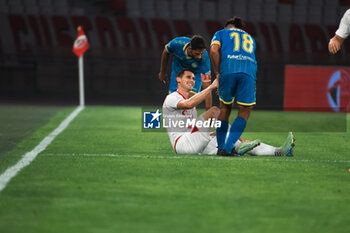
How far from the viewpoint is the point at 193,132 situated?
6.77m

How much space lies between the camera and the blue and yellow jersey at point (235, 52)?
670cm

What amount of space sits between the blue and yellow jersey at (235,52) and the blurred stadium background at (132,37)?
16520 millimetres

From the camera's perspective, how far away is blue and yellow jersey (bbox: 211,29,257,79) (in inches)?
264

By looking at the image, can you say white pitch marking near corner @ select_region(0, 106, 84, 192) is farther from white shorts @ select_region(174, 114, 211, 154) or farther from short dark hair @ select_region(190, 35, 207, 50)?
short dark hair @ select_region(190, 35, 207, 50)

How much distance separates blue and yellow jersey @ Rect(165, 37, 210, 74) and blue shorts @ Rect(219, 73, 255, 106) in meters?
1.48

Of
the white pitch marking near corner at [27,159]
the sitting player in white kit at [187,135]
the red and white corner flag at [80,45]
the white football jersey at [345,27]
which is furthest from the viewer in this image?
the red and white corner flag at [80,45]

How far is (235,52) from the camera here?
265 inches

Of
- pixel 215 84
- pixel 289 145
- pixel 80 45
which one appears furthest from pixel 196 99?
pixel 80 45

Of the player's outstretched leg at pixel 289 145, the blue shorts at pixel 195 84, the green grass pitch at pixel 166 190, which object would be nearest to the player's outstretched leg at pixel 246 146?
the green grass pitch at pixel 166 190

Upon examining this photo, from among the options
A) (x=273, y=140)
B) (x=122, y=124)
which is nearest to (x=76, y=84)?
(x=122, y=124)

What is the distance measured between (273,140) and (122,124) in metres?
3.64

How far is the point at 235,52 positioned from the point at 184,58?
1712mm

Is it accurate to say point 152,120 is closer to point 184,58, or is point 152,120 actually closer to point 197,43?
point 184,58

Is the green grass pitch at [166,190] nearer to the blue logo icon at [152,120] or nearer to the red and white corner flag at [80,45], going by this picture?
the blue logo icon at [152,120]
